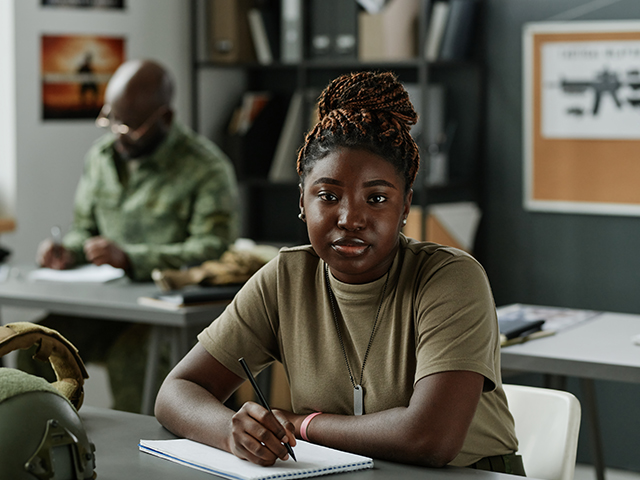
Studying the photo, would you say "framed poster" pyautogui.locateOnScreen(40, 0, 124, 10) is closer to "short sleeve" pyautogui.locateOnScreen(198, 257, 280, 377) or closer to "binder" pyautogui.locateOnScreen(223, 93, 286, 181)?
"binder" pyautogui.locateOnScreen(223, 93, 286, 181)

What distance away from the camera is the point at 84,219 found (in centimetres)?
346

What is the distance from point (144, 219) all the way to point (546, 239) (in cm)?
162

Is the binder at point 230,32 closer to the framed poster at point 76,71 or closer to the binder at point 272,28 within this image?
the binder at point 272,28

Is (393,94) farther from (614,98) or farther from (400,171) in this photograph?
(614,98)

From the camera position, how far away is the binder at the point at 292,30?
161 inches

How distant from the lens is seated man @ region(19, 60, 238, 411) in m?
3.16

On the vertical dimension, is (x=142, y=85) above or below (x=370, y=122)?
above

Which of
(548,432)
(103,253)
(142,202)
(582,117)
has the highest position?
(582,117)

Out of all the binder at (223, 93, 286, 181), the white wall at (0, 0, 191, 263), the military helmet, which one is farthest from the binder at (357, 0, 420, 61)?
the military helmet

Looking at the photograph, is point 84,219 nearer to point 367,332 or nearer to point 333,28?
point 333,28

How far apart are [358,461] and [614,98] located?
8.68ft

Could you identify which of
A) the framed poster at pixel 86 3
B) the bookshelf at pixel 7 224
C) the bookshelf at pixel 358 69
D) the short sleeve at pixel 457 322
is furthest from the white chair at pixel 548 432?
the framed poster at pixel 86 3

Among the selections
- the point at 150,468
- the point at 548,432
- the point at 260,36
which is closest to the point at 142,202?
the point at 260,36

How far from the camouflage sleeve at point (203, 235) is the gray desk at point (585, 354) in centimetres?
120
